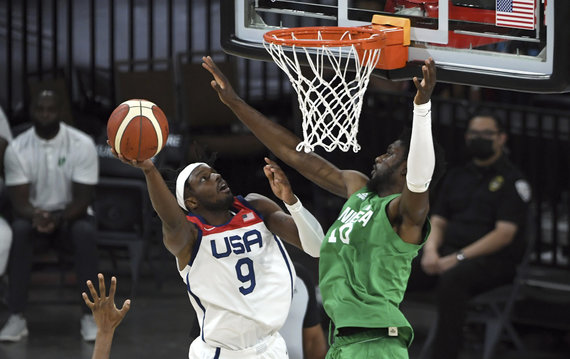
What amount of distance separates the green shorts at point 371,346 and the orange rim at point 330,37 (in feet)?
3.63

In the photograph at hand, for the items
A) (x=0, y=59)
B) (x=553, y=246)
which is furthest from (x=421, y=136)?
(x=0, y=59)

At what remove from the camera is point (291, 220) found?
441cm

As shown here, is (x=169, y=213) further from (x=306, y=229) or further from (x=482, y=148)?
(x=482, y=148)

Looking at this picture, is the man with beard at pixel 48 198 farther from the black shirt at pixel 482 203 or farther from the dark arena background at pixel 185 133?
the black shirt at pixel 482 203

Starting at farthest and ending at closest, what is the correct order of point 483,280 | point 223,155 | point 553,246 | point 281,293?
point 223,155
point 553,246
point 483,280
point 281,293

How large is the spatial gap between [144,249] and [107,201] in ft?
1.62

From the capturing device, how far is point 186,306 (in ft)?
25.2

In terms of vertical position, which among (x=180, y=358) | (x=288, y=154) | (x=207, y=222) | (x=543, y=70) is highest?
(x=543, y=70)

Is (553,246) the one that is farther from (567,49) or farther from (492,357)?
(567,49)

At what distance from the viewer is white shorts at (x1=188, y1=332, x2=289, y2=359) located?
14.3 ft

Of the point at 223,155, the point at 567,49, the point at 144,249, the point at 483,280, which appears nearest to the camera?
the point at 567,49

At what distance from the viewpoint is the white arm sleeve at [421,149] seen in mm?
3670

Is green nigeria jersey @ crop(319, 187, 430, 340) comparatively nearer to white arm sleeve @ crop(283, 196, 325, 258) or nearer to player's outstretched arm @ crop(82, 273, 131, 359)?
white arm sleeve @ crop(283, 196, 325, 258)

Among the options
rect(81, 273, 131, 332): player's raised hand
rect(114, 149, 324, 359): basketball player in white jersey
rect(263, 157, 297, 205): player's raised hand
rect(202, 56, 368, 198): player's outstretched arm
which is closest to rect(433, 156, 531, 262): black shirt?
rect(202, 56, 368, 198): player's outstretched arm
